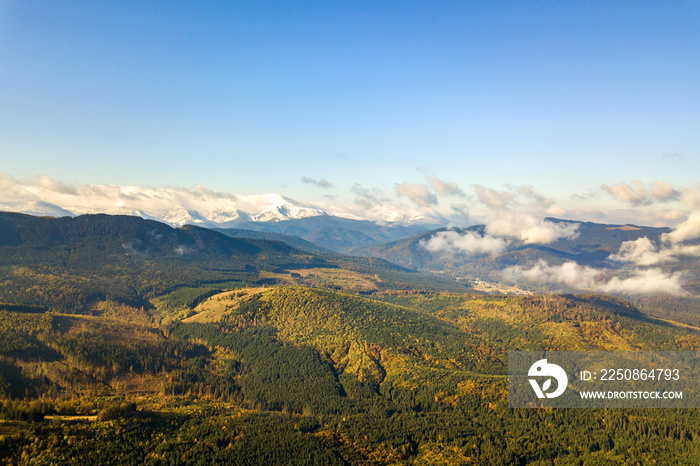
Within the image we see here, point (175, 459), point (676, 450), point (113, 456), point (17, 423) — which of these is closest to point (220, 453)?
point (175, 459)

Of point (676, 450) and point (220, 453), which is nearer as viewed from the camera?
point (220, 453)

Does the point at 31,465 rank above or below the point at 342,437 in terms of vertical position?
above

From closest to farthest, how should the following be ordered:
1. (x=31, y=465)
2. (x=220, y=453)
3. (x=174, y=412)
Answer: (x=31, y=465) < (x=220, y=453) < (x=174, y=412)

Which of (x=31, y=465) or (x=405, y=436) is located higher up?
(x=31, y=465)

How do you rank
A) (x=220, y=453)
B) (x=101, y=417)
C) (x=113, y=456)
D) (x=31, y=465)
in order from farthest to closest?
(x=101, y=417) → (x=220, y=453) → (x=113, y=456) → (x=31, y=465)

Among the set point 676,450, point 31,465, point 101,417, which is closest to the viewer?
point 31,465

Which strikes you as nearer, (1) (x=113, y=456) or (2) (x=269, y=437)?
(1) (x=113, y=456)

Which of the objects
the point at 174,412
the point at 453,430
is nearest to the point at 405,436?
the point at 453,430

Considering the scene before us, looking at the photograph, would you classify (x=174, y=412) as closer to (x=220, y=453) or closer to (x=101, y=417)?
(x=101, y=417)

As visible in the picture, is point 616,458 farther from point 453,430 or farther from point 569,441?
→ point 453,430
